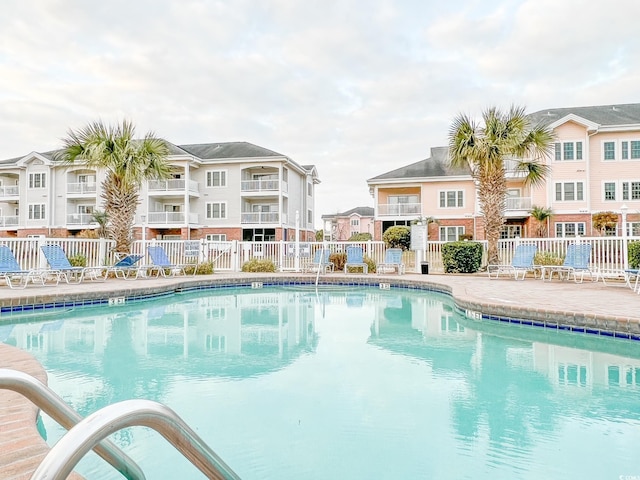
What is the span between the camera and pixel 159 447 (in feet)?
10.3

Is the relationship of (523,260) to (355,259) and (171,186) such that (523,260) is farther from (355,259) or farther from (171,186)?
(171,186)

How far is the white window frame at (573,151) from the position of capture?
84.8 feet

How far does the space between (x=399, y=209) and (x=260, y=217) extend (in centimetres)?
1013

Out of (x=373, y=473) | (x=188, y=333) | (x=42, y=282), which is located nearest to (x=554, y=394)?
(x=373, y=473)

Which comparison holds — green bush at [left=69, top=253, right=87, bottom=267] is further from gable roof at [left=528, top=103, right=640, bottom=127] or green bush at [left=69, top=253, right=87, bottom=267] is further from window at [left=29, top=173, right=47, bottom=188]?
gable roof at [left=528, top=103, right=640, bottom=127]

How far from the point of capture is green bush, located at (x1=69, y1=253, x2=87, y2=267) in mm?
12508

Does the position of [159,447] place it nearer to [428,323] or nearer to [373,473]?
[373,473]

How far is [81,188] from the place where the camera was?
104 ft

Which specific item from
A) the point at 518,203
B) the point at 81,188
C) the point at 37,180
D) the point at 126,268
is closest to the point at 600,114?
the point at 518,203

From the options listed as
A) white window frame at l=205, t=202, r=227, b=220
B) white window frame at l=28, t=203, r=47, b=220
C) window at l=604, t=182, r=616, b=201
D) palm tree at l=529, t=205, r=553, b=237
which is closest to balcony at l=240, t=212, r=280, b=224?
white window frame at l=205, t=202, r=227, b=220

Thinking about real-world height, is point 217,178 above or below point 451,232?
above

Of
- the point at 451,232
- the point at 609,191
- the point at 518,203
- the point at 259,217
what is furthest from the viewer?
the point at 259,217

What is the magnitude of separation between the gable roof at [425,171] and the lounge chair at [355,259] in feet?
46.0

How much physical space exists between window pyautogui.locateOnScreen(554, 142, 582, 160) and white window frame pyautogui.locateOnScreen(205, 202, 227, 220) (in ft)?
74.9
